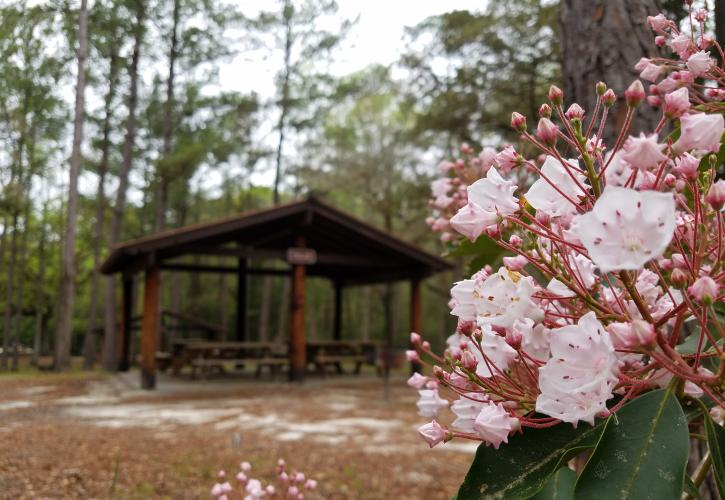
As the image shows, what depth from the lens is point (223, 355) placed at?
12070mm

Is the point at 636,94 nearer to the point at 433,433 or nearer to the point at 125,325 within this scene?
the point at 433,433

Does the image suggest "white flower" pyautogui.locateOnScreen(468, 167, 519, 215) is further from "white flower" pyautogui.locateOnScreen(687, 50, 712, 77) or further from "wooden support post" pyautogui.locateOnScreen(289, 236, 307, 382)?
"wooden support post" pyautogui.locateOnScreen(289, 236, 307, 382)

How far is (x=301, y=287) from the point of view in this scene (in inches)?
447

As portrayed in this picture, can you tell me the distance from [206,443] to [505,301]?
6.21m

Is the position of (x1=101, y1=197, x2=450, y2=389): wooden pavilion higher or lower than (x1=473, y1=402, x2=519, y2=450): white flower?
higher

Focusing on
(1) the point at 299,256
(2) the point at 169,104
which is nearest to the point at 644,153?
(1) the point at 299,256

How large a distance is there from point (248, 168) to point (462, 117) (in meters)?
10.4

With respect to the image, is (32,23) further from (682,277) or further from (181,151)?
(682,277)

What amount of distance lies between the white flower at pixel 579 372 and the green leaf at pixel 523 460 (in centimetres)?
13

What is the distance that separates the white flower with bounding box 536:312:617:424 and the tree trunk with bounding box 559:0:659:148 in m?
1.52

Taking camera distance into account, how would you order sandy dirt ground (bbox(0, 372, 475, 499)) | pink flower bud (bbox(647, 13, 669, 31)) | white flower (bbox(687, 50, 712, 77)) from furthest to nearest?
sandy dirt ground (bbox(0, 372, 475, 499)) < pink flower bud (bbox(647, 13, 669, 31)) < white flower (bbox(687, 50, 712, 77))

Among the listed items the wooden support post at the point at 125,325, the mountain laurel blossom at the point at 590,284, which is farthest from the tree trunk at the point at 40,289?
the mountain laurel blossom at the point at 590,284

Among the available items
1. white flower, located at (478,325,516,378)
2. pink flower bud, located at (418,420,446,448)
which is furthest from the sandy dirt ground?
white flower, located at (478,325,516,378)

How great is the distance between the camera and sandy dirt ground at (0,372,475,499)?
4.79 meters
